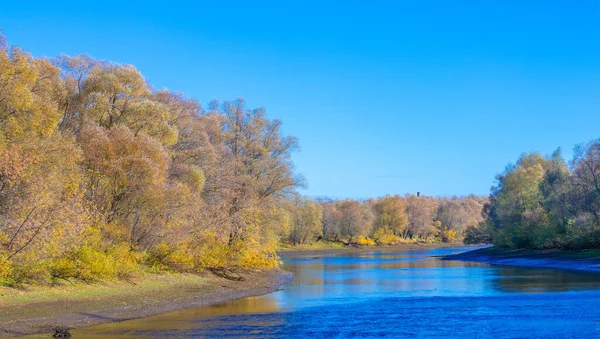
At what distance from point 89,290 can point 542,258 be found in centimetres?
6738

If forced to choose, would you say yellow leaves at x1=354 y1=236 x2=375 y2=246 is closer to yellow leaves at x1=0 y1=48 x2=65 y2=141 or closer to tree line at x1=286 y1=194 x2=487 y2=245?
tree line at x1=286 y1=194 x2=487 y2=245

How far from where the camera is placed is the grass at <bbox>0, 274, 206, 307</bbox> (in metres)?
29.8

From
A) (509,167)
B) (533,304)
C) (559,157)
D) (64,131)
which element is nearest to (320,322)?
(533,304)

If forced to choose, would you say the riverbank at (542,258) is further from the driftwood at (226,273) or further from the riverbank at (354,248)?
the riverbank at (354,248)

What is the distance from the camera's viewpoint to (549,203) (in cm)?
8619

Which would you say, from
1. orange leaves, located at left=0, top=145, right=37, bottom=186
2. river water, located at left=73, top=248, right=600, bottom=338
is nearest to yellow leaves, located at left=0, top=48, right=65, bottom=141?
orange leaves, located at left=0, top=145, right=37, bottom=186

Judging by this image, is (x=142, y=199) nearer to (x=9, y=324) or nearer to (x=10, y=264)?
(x=10, y=264)

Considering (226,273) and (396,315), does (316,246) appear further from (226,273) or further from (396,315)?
(396,315)

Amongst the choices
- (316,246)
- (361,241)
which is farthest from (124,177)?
(361,241)

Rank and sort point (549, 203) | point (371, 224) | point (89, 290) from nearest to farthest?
point (89, 290) < point (549, 203) < point (371, 224)

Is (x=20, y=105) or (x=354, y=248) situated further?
(x=354, y=248)

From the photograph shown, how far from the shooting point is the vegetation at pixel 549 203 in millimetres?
77625

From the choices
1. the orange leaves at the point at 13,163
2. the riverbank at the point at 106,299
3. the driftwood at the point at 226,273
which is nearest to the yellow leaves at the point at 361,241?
the driftwood at the point at 226,273

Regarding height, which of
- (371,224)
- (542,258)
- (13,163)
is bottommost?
(542,258)
